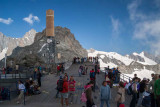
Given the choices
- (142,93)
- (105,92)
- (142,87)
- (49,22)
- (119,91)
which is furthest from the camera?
(49,22)

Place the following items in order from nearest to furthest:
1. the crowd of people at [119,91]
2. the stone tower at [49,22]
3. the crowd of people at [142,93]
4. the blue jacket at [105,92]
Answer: the crowd of people at [119,91] → the blue jacket at [105,92] → the crowd of people at [142,93] → the stone tower at [49,22]

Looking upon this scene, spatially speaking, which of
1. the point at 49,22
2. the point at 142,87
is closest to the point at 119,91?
the point at 142,87

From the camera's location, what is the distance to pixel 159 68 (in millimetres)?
98500

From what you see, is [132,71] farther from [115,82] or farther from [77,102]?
[77,102]

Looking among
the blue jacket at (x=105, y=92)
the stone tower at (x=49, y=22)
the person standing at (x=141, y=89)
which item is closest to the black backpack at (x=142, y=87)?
the person standing at (x=141, y=89)

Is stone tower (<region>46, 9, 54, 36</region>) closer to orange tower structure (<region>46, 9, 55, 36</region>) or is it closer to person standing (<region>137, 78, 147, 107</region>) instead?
orange tower structure (<region>46, 9, 55, 36</region>)

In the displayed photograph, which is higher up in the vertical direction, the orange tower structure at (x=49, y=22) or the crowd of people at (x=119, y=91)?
the orange tower structure at (x=49, y=22)

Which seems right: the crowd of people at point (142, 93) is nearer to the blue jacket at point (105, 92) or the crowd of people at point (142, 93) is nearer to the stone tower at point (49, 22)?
the blue jacket at point (105, 92)

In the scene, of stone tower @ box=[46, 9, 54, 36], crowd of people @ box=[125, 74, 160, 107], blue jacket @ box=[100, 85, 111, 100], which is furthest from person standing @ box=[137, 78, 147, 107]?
stone tower @ box=[46, 9, 54, 36]

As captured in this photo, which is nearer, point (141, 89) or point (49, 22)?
point (141, 89)

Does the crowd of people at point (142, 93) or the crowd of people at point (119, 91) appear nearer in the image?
the crowd of people at point (119, 91)

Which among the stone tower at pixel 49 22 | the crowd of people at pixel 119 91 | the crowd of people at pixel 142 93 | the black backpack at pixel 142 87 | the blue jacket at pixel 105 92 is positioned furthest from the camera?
the stone tower at pixel 49 22

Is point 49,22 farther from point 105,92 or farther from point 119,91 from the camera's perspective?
point 119,91

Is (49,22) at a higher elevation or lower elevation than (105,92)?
higher
